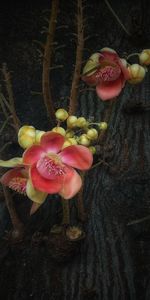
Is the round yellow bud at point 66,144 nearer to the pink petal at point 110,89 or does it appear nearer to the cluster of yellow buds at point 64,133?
the cluster of yellow buds at point 64,133

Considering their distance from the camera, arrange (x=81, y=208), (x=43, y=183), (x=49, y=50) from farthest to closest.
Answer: (x=81, y=208), (x=49, y=50), (x=43, y=183)

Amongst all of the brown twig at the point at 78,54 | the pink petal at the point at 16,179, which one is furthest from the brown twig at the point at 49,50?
the pink petal at the point at 16,179

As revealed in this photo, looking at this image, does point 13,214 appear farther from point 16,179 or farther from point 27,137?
point 27,137

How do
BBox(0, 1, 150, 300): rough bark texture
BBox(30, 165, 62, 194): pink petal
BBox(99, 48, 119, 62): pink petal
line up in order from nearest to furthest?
BBox(30, 165, 62, 194): pink petal, BBox(99, 48, 119, 62): pink petal, BBox(0, 1, 150, 300): rough bark texture

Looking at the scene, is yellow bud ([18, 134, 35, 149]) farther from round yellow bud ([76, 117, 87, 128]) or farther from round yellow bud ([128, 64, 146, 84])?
round yellow bud ([128, 64, 146, 84])

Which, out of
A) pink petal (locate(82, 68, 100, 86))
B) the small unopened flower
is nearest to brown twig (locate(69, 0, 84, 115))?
pink petal (locate(82, 68, 100, 86))

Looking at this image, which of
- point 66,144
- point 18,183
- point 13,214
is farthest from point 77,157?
point 13,214
